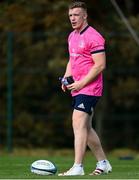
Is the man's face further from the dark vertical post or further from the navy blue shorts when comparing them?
the dark vertical post

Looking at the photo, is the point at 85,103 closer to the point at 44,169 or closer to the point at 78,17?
the point at 44,169

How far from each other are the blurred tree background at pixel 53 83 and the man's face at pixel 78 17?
10893mm

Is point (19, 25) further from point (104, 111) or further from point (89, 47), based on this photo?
point (89, 47)

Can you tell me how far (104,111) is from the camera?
23.6m

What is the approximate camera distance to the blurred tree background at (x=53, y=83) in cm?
2300

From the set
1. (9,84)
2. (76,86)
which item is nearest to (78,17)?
(76,86)

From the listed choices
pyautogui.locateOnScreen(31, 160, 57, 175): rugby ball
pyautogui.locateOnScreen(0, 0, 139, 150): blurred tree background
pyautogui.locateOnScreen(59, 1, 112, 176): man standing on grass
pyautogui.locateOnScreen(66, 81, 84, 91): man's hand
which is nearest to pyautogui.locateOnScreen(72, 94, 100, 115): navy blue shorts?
pyautogui.locateOnScreen(59, 1, 112, 176): man standing on grass

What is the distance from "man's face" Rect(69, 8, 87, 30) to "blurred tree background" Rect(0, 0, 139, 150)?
1089 centimetres

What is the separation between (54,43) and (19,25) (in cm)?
146

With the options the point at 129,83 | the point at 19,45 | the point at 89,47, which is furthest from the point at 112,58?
the point at 89,47

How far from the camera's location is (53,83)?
23.5m

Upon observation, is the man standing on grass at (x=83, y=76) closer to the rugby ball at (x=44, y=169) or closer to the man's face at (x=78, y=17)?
the man's face at (x=78, y=17)

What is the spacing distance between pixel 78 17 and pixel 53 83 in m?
11.8

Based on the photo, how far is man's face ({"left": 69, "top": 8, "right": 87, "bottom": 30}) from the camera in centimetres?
1172
